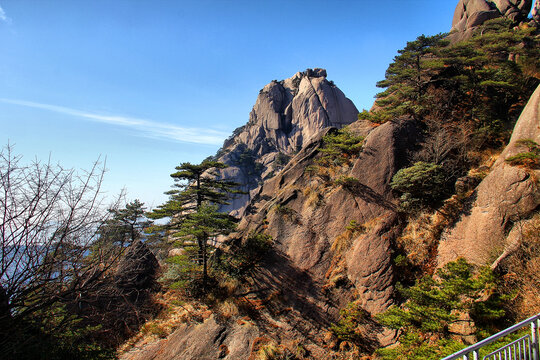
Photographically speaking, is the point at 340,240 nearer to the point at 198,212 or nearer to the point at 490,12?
the point at 198,212

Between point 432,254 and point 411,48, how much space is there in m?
17.7

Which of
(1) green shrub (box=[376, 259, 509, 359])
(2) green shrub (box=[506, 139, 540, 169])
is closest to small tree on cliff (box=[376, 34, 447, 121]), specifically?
(2) green shrub (box=[506, 139, 540, 169])

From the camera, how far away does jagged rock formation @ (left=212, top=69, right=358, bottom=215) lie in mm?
58156

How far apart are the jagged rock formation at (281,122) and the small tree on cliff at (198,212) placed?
37564 millimetres

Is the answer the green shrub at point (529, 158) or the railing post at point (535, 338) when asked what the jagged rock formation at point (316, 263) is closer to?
the green shrub at point (529, 158)

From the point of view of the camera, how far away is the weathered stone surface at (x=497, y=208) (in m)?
8.03

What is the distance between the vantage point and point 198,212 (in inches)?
511

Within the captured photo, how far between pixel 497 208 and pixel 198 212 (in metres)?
12.9

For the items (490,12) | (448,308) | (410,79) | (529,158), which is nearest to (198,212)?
(448,308)

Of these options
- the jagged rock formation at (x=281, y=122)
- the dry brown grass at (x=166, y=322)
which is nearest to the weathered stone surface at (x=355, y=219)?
the dry brown grass at (x=166, y=322)

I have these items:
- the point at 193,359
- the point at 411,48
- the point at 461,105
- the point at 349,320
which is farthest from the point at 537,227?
the point at 411,48

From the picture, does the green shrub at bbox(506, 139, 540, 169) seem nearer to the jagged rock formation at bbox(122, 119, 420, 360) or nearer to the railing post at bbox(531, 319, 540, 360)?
the jagged rock formation at bbox(122, 119, 420, 360)

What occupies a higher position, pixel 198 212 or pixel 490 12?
pixel 490 12

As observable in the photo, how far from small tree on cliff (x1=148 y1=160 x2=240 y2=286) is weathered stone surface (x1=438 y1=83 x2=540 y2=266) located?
10.0 meters
